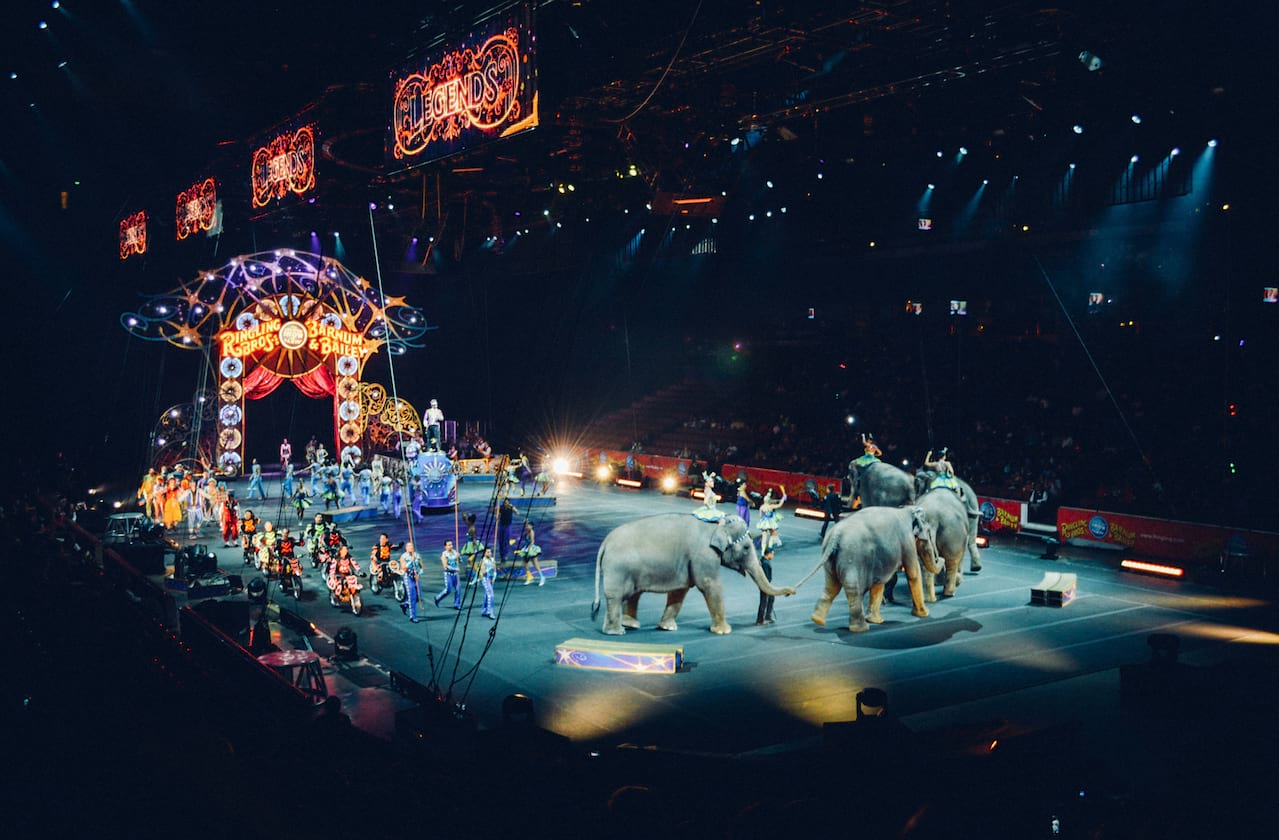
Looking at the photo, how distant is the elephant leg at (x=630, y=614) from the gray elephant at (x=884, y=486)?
506 centimetres

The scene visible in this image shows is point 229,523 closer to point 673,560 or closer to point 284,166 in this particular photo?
point 284,166

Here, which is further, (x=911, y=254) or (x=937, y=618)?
(x=911, y=254)

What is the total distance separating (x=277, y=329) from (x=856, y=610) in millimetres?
20716

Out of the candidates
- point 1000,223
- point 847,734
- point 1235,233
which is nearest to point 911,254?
point 1000,223

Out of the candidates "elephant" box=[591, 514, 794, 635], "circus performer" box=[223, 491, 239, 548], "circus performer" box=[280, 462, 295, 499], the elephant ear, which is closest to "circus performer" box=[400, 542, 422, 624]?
"elephant" box=[591, 514, 794, 635]

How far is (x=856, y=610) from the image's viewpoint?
13.3m

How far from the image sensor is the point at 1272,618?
14156 millimetres

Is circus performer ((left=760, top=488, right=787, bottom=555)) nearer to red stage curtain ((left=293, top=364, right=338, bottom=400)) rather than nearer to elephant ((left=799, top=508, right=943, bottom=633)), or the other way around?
elephant ((left=799, top=508, right=943, bottom=633))

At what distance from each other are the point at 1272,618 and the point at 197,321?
27.2 m

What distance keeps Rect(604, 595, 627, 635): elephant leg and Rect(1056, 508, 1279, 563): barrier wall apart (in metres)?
11.3

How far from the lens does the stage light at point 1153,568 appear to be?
56.2ft

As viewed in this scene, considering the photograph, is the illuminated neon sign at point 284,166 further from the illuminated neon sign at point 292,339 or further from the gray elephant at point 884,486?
the illuminated neon sign at point 292,339

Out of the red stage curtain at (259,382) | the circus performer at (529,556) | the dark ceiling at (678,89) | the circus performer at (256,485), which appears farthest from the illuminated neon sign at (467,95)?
the red stage curtain at (259,382)

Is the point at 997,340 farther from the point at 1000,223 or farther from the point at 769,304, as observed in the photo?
the point at 769,304
